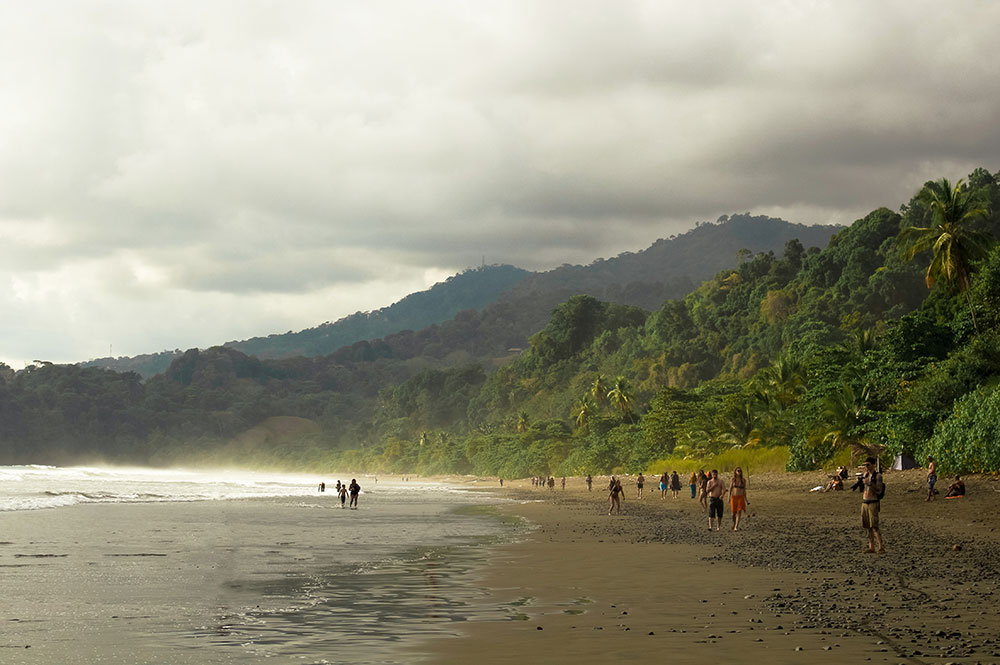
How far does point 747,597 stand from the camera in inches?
571

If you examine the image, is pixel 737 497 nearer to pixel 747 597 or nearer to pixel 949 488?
pixel 949 488

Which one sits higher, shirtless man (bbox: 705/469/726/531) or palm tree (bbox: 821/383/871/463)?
palm tree (bbox: 821/383/871/463)

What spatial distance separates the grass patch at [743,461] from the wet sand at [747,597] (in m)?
33.5

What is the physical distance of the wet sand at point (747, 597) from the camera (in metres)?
10.4

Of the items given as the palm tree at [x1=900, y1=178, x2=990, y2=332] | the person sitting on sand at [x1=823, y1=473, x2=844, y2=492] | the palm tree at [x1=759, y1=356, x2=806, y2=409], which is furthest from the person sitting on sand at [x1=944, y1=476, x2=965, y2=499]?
the palm tree at [x1=759, y1=356, x2=806, y2=409]

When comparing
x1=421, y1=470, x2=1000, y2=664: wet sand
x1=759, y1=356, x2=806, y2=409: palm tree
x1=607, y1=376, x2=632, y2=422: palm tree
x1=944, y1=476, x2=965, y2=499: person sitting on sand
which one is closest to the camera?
x1=421, y1=470, x2=1000, y2=664: wet sand

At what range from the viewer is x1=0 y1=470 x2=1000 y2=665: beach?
10.6 meters

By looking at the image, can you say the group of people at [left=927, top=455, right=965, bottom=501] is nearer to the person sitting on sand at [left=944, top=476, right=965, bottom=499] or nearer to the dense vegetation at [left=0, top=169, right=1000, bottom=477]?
the person sitting on sand at [left=944, top=476, right=965, bottom=499]

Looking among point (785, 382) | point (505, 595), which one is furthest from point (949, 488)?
point (785, 382)

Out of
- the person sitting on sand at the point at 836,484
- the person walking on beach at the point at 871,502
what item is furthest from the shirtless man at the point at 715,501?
the person sitting on sand at the point at 836,484

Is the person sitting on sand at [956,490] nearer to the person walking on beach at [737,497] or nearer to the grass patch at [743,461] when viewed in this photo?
the person walking on beach at [737,497]

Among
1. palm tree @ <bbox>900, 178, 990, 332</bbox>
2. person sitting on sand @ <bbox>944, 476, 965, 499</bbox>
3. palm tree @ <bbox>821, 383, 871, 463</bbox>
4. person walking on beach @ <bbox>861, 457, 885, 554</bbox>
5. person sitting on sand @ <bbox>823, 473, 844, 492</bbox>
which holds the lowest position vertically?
person sitting on sand @ <bbox>823, 473, 844, 492</bbox>

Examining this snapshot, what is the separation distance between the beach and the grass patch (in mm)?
32435

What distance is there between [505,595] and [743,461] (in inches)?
2186
